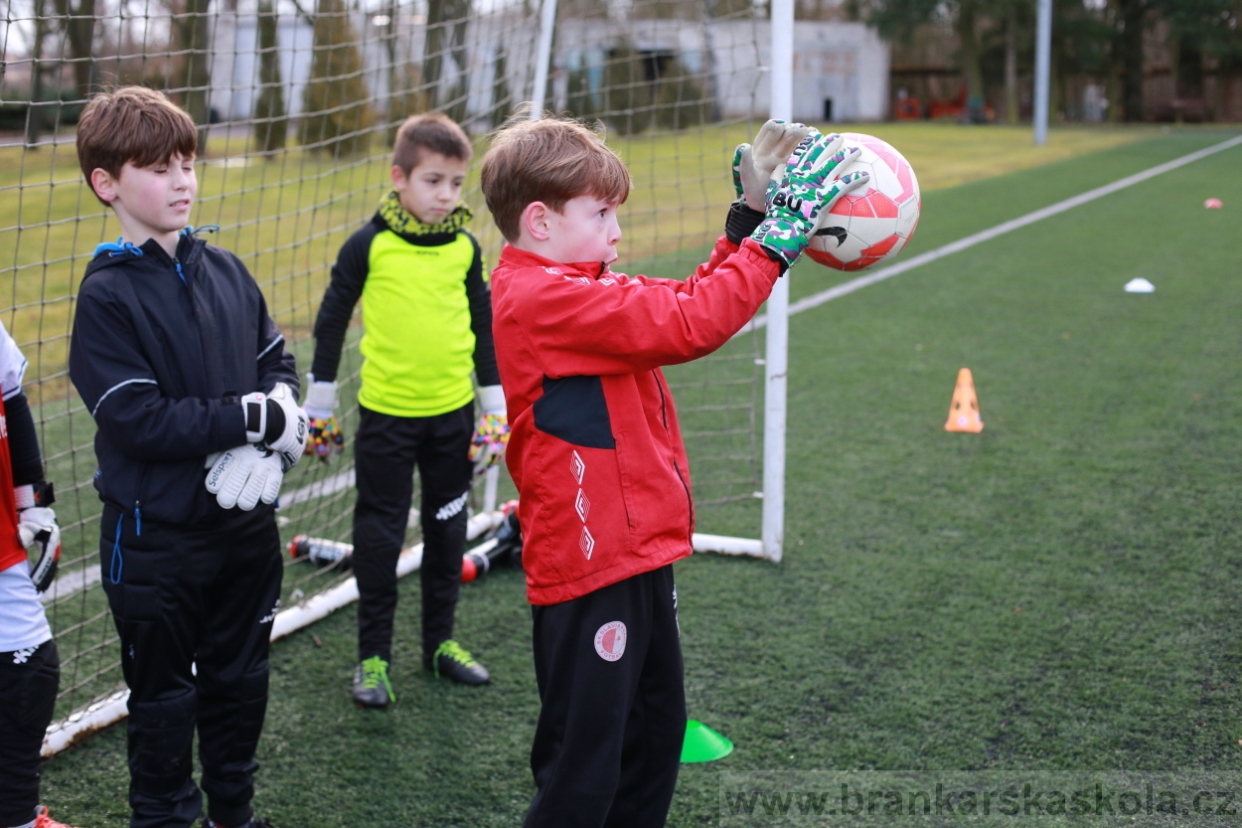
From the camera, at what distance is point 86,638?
3471 mm

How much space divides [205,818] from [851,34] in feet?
138

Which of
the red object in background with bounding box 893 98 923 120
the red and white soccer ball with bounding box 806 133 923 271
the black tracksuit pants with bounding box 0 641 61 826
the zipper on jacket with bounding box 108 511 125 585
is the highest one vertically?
the red object in background with bounding box 893 98 923 120

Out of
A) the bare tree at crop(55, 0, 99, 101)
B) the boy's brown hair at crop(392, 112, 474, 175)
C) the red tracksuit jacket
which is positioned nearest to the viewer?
the red tracksuit jacket

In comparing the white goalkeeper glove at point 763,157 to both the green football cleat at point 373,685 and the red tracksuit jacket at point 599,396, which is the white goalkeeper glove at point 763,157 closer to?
the red tracksuit jacket at point 599,396

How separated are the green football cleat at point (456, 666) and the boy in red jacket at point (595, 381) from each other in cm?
112

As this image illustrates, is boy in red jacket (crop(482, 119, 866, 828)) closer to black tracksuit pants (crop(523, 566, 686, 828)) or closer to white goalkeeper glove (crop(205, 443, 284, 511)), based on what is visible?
black tracksuit pants (crop(523, 566, 686, 828))

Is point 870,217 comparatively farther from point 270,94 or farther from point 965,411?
point 270,94

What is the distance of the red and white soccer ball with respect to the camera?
205 cm

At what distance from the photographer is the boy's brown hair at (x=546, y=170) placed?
1.94m

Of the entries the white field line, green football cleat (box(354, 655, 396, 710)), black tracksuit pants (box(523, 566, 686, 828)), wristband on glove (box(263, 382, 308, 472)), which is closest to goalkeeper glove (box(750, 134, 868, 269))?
black tracksuit pants (box(523, 566, 686, 828))

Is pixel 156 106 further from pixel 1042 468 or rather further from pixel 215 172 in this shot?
pixel 215 172

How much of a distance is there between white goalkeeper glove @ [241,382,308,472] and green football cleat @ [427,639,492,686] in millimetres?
1049

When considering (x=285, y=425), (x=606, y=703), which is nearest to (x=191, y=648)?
(x=285, y=425)

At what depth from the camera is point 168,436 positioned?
2.13 m
